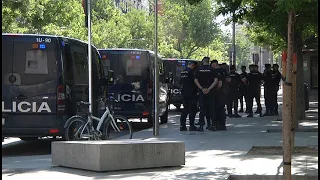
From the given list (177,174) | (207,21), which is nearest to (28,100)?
(177,174)

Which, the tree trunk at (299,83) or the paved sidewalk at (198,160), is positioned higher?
the tree trunk at (299,83)

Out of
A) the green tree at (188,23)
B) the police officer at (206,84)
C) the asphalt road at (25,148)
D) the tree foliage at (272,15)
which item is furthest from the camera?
the green tree at (188,23)

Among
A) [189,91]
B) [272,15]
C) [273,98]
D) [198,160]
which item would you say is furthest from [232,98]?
[198,160]

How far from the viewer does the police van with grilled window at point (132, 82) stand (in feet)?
50.9

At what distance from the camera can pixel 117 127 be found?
11.7 m

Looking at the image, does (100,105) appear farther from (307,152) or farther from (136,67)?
(307,152)

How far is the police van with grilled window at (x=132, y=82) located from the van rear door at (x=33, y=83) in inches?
204

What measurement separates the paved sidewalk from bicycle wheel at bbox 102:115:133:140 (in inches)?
46.4

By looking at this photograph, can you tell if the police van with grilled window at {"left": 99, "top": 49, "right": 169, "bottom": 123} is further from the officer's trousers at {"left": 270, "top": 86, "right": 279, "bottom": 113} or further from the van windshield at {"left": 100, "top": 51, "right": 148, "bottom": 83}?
the officer's trousers at {"left": 270, "top": 86, "right": 279, "bottom": 113}

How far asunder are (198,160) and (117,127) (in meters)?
3.10

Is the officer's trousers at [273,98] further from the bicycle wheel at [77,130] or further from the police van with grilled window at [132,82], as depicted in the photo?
the bicycle wheel at [77,130]

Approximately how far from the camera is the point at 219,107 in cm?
1416

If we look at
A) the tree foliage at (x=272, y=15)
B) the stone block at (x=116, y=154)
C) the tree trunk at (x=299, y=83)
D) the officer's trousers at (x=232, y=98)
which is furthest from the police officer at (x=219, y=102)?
the stone block at (x=116, y=154)

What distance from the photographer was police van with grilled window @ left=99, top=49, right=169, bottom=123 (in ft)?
50.9
